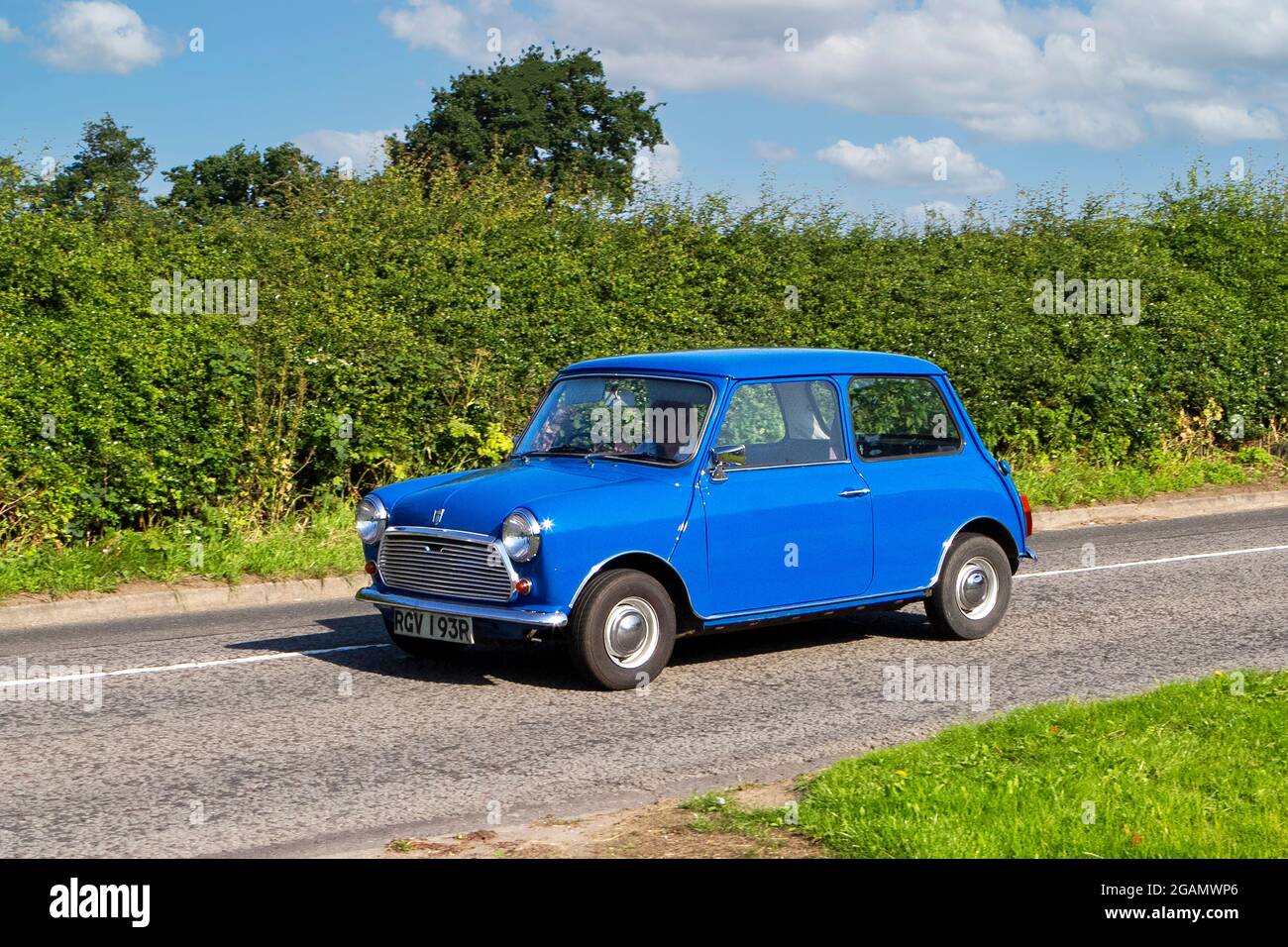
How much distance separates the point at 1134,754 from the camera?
661cm

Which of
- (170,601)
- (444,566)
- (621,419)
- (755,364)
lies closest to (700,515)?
(621,419)

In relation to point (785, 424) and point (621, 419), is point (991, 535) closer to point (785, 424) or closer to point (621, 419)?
point (785, 424)

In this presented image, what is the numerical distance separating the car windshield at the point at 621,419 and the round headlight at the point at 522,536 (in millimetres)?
1042

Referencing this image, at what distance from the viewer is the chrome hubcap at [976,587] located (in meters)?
Answer: 10.1

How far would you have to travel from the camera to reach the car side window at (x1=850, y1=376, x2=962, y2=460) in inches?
380

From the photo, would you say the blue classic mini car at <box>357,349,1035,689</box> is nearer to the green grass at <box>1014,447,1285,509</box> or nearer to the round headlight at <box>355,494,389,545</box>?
the round headlight at <box>355,494,389,545</box>

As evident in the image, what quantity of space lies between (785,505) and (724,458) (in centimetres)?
47

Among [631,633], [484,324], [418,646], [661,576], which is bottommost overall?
[418,646]

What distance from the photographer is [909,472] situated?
973 cm

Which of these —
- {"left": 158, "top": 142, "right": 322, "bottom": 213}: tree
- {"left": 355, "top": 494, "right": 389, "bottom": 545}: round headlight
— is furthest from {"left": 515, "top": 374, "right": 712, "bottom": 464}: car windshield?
{"left": 158, "top": 142, "right": 322, "bottom": 213}: tree

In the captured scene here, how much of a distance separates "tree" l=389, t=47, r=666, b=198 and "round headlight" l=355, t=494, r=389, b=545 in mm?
35582

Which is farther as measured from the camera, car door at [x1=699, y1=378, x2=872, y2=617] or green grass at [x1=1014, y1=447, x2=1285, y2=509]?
green grass at [x1=1014, y1=447, x2=1285, y2=509]
